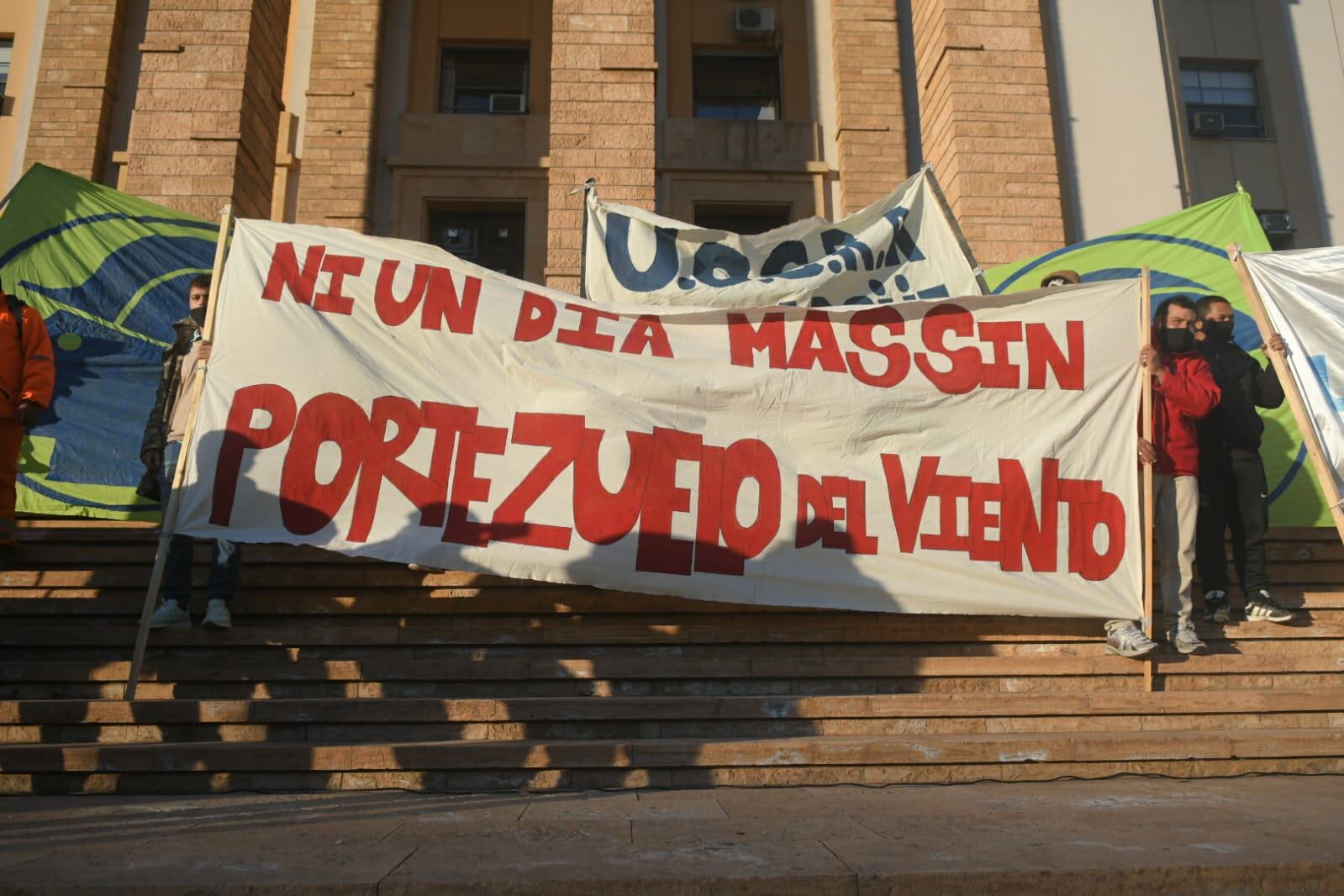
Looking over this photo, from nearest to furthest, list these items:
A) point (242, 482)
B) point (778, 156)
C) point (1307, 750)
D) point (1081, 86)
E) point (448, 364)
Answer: point (1307, 750) < point (242, 482) < point (448, 364) < point (1081, 86) < point (778, 156)

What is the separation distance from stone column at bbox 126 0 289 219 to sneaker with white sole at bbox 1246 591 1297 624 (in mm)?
9743

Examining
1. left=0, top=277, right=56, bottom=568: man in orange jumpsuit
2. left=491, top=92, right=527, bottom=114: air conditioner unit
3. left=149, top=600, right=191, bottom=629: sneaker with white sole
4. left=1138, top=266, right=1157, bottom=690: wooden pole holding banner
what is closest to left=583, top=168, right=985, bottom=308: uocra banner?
left=1138, top=266, right=1157, bottom=690: wooden pole holding banner

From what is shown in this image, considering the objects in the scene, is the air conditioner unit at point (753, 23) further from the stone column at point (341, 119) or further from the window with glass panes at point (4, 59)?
the window with glass panes at point (4, 59)

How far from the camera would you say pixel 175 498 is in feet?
17.3

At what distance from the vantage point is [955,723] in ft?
16.8

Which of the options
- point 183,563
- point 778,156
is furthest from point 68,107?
point 183,563

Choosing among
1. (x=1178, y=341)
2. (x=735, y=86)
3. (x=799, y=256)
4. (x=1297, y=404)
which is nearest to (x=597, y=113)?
(x=799, y=256)

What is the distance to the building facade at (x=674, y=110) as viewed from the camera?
11.0 meters

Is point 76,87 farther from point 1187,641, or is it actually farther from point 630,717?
point 1187,641

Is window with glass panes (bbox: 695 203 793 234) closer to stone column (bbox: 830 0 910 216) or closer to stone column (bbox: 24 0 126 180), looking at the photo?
stone column (bbox: 830 0 910 216)

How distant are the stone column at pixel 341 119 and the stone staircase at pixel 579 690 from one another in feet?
30.3

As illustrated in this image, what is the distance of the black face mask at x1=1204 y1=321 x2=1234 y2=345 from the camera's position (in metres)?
6.79

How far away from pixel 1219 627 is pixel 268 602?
5.32 metres

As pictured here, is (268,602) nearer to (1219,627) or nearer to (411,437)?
(411,437)
